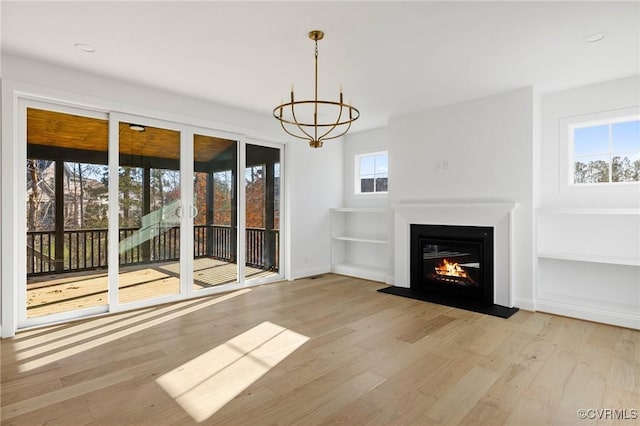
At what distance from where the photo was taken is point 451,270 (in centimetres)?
470

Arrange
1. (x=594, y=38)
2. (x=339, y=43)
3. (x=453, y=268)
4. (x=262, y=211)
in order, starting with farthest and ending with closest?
(x=262, y=211)
(x=453, y=268)
(x=339, y=43)
(x=594, y=38)

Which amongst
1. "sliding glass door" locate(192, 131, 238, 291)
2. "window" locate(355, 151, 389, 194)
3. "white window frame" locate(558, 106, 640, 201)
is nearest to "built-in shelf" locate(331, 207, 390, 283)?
"window" locate(355, 151, 389, 194)

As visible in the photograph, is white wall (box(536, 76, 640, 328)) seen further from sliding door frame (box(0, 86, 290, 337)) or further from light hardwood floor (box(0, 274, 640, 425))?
sliding door frame (box(0, 86, 290, 337))

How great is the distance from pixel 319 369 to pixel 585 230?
3450mm

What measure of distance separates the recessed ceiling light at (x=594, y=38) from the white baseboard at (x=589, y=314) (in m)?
2.68

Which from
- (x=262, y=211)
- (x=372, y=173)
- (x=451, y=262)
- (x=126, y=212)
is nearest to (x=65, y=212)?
(x=126, y=212)

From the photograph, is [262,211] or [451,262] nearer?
[451,262]

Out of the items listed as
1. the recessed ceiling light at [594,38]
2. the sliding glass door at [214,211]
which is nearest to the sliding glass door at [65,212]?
the sliding glass door at [214,211]

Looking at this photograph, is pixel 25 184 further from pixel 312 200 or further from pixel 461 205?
pixel 461 205

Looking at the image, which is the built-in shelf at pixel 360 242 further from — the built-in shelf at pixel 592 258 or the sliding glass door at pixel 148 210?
the sliding glass door at pixel 148 210

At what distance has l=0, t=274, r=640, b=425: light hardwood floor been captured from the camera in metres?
2.02

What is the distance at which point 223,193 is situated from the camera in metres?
4.92

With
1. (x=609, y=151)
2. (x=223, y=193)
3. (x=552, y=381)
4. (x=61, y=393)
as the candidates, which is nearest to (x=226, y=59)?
(x=223, y=193)

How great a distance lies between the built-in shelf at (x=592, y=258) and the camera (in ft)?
11.2
